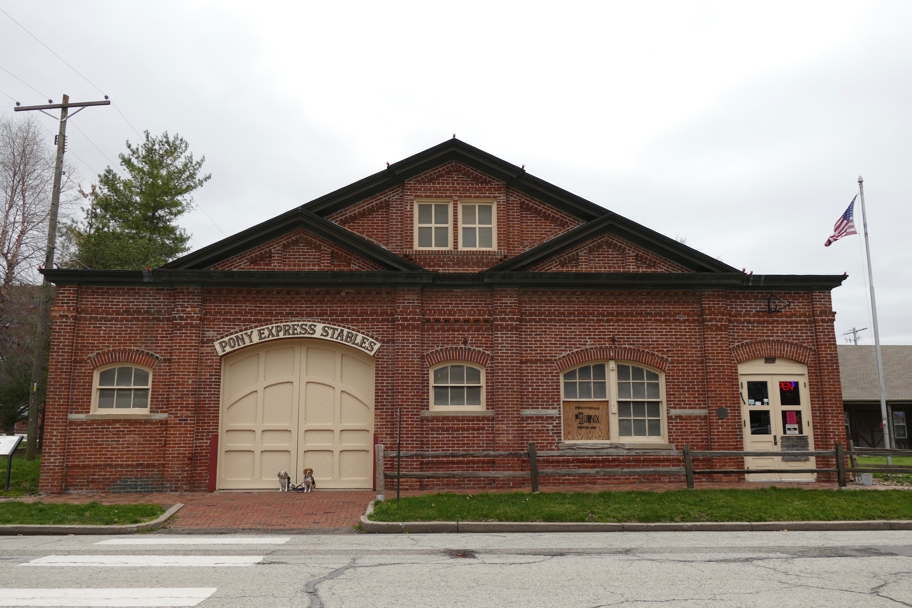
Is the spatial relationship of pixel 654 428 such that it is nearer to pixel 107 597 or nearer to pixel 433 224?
pixel 433 224

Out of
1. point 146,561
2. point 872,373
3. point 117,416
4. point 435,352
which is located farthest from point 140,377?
point 872,373

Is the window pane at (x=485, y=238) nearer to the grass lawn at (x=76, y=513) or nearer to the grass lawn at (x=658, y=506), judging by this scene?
the grass lawn at (x=658, y=506)

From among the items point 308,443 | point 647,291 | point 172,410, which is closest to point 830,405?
point 647,291

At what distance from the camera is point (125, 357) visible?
13844 millimetres

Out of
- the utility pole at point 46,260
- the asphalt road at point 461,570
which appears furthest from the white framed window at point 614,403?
the utility pole at point 46,260

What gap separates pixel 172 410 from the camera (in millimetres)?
13570

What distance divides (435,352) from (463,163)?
447 cm

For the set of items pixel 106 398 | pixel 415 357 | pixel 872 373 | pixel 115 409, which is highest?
pixel 872 373

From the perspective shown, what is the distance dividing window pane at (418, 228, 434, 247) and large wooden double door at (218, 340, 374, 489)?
2.91 meters

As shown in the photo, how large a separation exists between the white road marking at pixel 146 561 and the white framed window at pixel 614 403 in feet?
26.5

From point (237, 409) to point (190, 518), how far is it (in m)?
3.44

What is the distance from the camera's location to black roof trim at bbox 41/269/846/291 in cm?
1390

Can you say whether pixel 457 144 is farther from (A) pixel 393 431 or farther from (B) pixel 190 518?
(B) pixel 190 518

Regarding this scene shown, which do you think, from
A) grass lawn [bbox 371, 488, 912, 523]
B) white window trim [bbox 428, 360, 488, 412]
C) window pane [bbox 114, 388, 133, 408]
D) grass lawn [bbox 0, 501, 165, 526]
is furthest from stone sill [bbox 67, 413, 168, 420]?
grass lawn [bbox 371, 488, 912, 523]
